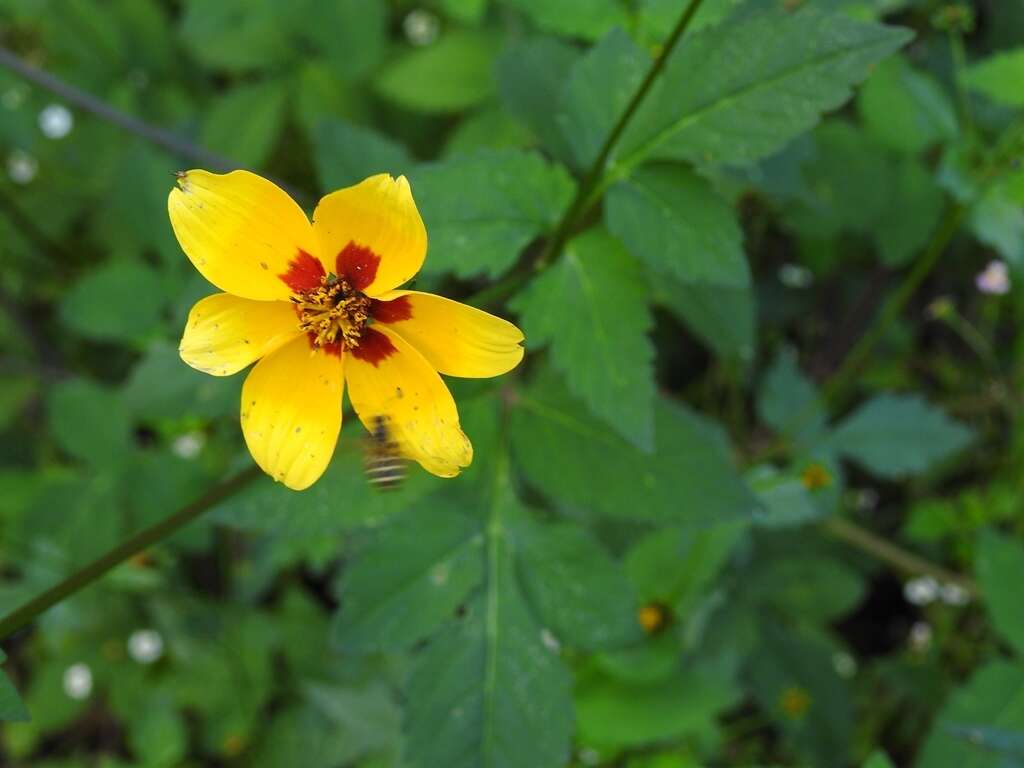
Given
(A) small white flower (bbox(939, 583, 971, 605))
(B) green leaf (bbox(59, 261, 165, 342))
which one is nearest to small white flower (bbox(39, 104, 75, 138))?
(B) green leaf (bbox(59, 261, 165, 342))

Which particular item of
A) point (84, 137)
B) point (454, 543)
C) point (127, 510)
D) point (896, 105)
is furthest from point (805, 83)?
point (84, 137)

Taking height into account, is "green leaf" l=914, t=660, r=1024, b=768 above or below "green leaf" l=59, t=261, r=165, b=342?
above

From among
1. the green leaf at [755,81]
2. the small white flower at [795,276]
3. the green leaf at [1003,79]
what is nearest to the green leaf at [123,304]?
the green leaf at [755,81]

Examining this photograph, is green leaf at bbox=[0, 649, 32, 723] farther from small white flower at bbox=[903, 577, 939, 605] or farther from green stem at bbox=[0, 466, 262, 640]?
small white flower at bbox=[903, 577, 939, 605]

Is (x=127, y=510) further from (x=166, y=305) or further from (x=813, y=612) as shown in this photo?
(x=813, y=612)

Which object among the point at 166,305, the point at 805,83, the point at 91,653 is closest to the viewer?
the point at 805,83

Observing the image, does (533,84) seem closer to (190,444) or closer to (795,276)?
(795,276)
